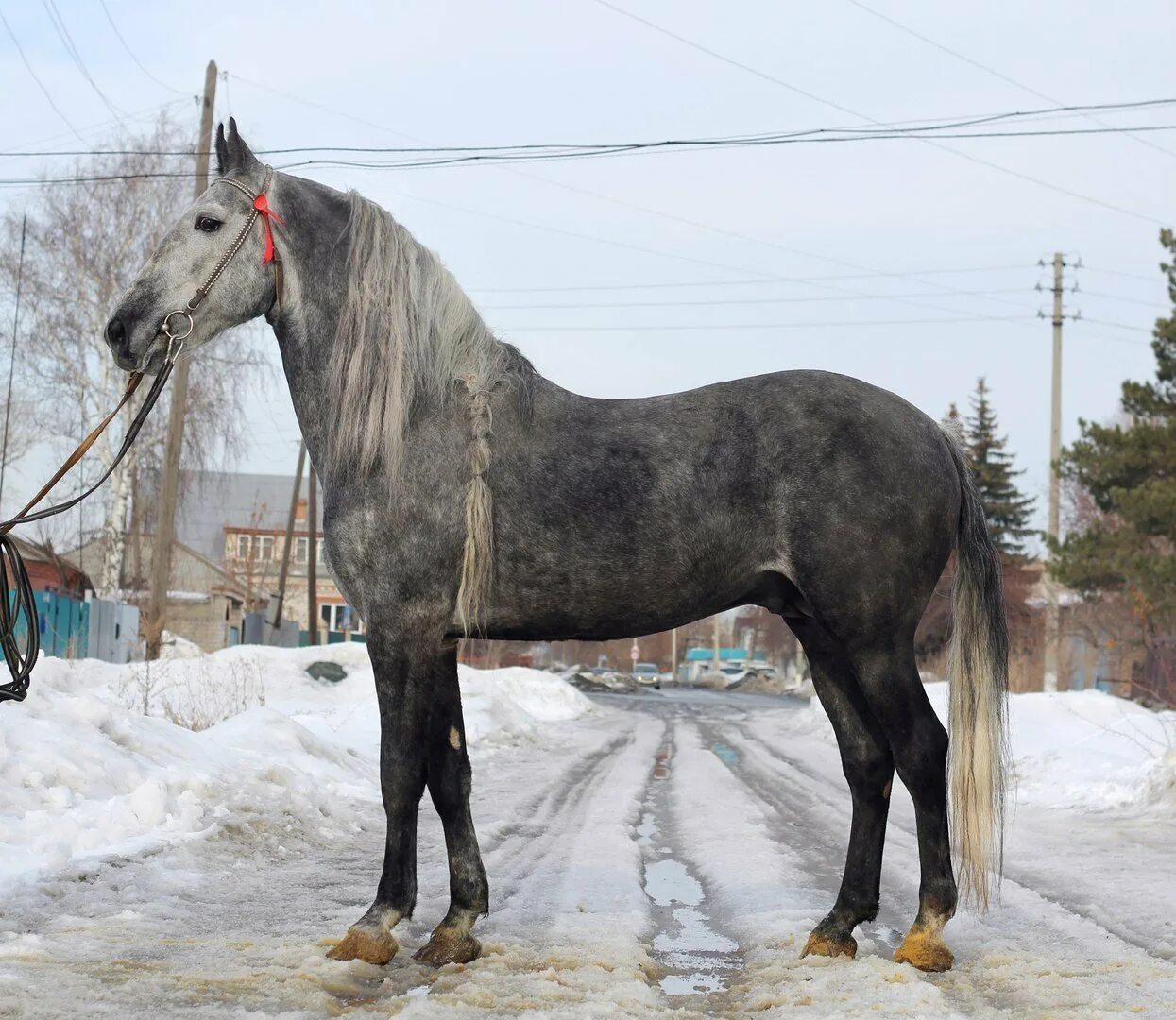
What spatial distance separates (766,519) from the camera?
4.44 metres

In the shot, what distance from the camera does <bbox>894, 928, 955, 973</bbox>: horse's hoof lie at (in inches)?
165

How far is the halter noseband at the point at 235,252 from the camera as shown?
4609 mm

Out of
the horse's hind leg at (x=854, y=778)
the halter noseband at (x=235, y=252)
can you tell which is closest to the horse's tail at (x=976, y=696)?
the horse's hind leg at (x=854, y=778)

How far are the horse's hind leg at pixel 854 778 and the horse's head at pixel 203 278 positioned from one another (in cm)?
251

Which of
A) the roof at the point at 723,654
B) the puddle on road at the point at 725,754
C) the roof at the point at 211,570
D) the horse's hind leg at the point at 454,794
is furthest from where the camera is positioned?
the roof at the point at 723,654

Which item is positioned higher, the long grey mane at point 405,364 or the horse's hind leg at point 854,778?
the long grey mane at point 405,364

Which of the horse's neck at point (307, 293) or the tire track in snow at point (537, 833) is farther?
the tire track in snow at point (537, 833)

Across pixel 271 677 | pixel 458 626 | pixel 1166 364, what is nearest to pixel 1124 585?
pixel 1166 364

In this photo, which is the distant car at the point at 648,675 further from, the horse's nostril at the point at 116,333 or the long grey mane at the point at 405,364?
the horse's nostril at the point at 116,333

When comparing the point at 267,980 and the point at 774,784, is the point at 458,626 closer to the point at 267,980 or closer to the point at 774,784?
the point at 267,980

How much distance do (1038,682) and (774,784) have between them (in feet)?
99.1

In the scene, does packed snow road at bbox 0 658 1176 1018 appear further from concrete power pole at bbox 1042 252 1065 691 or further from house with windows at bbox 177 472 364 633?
house with windows at bbox 177 472 364 633

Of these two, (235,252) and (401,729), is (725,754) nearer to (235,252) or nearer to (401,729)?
(401,729)

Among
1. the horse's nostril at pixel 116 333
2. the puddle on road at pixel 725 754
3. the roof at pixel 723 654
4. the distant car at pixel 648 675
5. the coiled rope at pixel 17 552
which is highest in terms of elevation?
the horse's nostril at pixel 116 333
